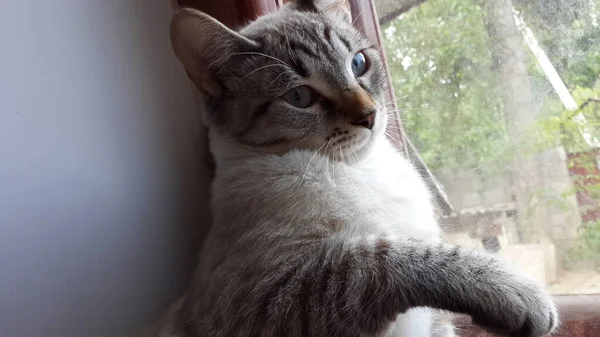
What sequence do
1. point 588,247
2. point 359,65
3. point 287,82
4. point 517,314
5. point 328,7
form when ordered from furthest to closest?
point 328,7, point 359,65, point 287,82, point 588,247, point 517,314

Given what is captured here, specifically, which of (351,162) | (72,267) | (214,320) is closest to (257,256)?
(214,320)

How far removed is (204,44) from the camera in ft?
4.10

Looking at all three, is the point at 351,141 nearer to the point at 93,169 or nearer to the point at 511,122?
the point at 511,122

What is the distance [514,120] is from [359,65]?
1.27ft

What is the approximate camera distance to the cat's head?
1.20 m

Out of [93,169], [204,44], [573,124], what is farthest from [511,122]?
[93,169]

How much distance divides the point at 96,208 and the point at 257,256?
67cm

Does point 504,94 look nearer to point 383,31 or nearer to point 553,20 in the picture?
point 553,20

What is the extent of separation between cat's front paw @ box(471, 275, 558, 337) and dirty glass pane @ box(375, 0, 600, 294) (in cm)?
25

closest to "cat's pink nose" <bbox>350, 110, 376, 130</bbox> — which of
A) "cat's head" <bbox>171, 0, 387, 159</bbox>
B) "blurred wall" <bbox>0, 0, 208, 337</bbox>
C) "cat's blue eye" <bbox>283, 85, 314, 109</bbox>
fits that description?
"cat's head" <bbox>171, 0, 387, 159</bbox>

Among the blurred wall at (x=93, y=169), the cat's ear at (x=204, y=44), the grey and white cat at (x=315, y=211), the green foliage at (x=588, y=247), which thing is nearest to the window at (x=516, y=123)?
the green foliage at (x=588, y=247)

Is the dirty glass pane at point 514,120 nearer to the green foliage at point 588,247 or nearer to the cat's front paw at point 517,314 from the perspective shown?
the green foliage at point 588,247

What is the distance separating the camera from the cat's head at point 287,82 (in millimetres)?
1204

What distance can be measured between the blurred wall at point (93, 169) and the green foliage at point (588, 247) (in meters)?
1.11
